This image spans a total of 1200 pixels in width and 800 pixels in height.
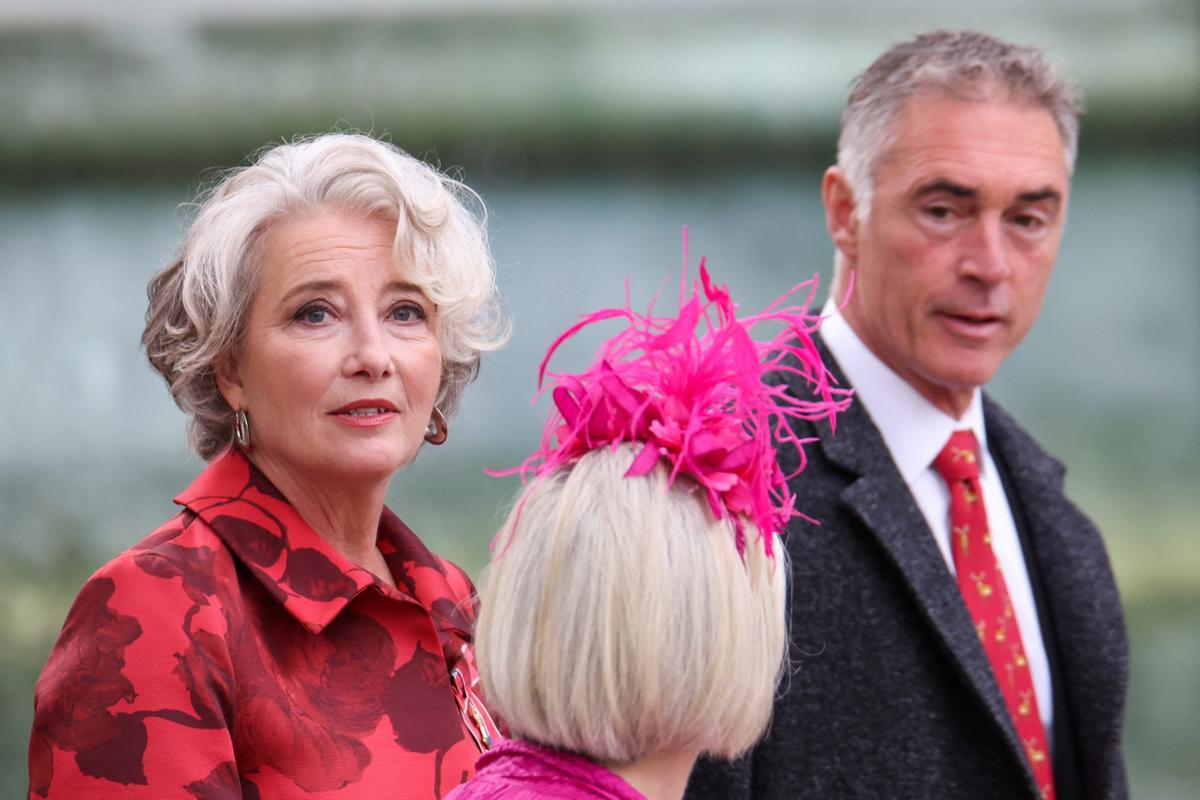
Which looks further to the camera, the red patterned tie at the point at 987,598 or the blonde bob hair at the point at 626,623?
the red patterned tie at the point at 987,598

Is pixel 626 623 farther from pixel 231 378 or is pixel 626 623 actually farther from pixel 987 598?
pixel 987 598

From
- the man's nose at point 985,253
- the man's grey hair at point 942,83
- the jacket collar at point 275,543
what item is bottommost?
the jacket collar at point 275,543

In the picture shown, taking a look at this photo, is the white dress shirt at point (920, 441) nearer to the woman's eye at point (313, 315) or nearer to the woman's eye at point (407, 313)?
the woman's eye at point (407, 313)

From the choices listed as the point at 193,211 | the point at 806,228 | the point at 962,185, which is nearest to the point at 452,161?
the point at 193,211

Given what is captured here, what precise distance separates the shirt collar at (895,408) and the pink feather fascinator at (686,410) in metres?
0.69

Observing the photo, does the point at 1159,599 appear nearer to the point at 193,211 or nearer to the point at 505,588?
the point at 193,211

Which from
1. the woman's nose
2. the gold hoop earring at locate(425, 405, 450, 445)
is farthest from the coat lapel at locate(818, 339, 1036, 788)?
the woman's nose

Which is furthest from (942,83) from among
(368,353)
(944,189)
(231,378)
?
(231,378)

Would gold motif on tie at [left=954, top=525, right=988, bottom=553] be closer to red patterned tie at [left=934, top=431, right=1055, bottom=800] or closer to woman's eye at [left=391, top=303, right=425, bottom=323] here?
red patterned tie at [left=934, top=431, right=1055, bottom=800]

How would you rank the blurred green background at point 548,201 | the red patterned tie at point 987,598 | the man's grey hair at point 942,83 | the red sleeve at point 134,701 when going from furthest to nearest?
the blurred green background at point 548,201
the man's grey hair at point 942,83
the red patterned tie at point 987,598
the red sleeve at point 134,701

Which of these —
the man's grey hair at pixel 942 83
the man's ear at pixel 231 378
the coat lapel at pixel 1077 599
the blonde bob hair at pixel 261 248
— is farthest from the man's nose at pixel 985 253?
the man's ear at pixel 231 378

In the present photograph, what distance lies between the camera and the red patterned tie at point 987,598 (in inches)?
78.2

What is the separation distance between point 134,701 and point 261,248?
20.9 inches

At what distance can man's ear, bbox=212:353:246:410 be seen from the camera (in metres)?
1.73
